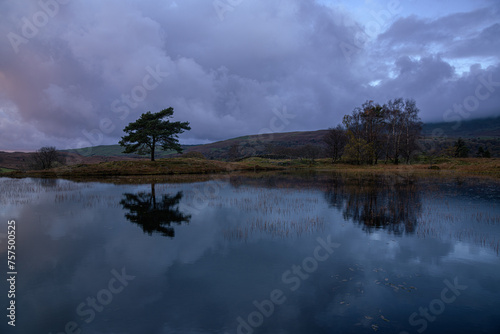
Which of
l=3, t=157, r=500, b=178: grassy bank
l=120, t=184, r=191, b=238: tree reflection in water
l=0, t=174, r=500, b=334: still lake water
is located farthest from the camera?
l=3, t=157, r=500, b=178: grassy bank

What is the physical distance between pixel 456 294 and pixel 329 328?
203 inches

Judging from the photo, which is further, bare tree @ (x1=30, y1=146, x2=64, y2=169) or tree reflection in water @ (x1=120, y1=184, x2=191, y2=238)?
bare tree @ (x1=30, y1=146, x2=64, y2=169)

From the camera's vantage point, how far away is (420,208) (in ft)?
76.8

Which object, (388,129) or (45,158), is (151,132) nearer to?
(45,158)

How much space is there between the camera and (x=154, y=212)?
23.3m

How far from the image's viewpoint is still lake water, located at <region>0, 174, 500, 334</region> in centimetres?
828

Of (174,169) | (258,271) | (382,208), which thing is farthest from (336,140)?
(258,271)

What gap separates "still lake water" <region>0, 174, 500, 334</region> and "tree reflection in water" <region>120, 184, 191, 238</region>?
228 millimetres

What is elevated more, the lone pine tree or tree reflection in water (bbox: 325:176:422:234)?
the lone pine tree

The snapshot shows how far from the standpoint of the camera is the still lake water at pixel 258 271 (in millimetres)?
8281

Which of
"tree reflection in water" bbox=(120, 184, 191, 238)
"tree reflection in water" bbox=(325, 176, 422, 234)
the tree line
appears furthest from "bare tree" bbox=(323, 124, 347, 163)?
"tree reflection in water" bbox=(120, 184, 191, 238)

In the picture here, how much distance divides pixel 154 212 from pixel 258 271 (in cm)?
1431

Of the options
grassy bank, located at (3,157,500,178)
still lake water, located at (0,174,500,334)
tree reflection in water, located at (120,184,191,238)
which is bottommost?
still lake water, located at (0,174,500,334)

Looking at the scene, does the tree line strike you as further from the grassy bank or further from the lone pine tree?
the lone pine tree
